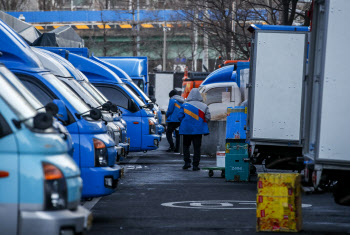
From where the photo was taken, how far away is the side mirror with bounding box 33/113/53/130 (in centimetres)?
647

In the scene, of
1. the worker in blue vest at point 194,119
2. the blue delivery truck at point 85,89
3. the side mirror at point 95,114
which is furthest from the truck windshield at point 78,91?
the worker in blue vest at point 194,119

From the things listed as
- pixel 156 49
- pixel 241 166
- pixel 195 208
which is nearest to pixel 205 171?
pixel 241 166

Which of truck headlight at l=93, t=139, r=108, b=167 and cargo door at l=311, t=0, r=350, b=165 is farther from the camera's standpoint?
truck headlight at l=93, t=139, r=108, b=167

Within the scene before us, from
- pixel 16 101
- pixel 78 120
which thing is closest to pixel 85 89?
pixel 78 120

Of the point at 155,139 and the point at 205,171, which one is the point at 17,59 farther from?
the point at 155,139

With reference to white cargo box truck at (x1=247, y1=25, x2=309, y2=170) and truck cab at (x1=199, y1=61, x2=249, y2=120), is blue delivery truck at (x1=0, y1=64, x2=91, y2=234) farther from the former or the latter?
truck cab at (x1=199, y1=61, x2=249, y2=120)

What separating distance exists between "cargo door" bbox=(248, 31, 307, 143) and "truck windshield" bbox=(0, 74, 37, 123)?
7852mm

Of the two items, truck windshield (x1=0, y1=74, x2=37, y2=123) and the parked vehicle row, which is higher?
truck windshield (x1=0, y1=74, x2=37, y2=123)

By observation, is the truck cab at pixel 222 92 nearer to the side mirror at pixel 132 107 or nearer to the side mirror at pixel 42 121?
the side mirror at pixel 132 107

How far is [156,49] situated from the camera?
5444 centimetres

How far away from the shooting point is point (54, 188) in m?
6.38

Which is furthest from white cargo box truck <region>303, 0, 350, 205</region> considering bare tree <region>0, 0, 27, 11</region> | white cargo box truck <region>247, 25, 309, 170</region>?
bare tree <region>0, 0, 27, 11</region>

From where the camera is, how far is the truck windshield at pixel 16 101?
21.7 feet

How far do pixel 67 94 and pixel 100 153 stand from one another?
50.8 inches
